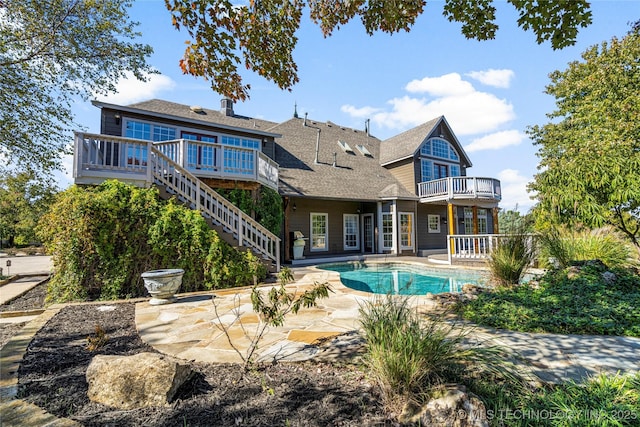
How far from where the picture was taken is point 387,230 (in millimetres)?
15055

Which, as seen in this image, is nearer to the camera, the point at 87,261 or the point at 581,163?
the point at 87,261

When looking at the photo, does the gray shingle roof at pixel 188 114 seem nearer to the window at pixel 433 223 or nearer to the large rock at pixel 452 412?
the window at pixel 433 223

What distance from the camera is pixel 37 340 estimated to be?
3.43 m

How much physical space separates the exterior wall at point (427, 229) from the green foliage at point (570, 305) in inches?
447

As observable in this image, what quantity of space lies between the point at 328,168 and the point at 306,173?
1.79m

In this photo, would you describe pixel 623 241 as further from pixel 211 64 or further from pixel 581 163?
pixel 211 64

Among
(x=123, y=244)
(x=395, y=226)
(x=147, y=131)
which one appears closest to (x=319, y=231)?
(x=395, y=226)

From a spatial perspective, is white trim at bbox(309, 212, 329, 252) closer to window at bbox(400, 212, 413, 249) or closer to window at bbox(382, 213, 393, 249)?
window at bbox(382, 213, 393, 249)

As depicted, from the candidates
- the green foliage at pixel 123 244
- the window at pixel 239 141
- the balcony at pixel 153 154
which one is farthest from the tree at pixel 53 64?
the green foliage at pixel 123 244

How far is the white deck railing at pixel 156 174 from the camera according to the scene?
6.85m

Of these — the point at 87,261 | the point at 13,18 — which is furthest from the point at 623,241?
the point at 13,18

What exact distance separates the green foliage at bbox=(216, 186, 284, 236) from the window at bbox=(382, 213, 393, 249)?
636cm

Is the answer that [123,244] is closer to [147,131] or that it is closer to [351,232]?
[147,131]

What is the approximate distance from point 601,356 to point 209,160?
9.93 meters
